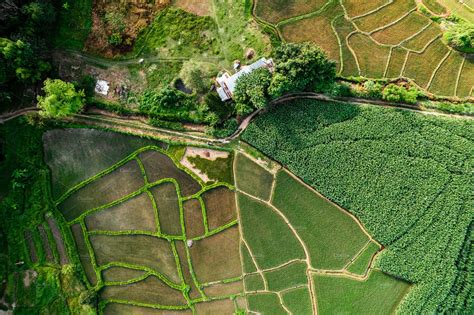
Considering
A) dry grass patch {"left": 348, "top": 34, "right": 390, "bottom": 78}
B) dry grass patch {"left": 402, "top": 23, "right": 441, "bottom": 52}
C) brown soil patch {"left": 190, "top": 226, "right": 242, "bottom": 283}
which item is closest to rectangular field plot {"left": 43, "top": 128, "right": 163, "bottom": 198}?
brown soil patch {"left": 190, "top": 226, "right": 242, "bottom": 283}

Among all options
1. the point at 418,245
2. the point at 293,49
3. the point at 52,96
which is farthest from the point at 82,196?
the point at 418,245

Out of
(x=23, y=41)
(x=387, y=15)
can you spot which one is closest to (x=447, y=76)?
(x=387, y=15)

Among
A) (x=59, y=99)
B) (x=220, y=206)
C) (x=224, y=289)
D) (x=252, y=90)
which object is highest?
(x=252, y=90)

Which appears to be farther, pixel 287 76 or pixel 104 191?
pixel 104 191

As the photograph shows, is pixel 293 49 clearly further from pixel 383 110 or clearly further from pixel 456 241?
pixel 456 241

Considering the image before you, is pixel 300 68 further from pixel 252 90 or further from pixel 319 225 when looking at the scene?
pixel 319 225

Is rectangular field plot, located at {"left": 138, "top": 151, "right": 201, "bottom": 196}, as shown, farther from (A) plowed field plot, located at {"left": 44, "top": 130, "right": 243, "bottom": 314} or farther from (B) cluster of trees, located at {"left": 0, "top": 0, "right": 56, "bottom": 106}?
(B) cluster of trees, located at {"left": 0, "top": 0, "right": 56, "bottom": 106}
